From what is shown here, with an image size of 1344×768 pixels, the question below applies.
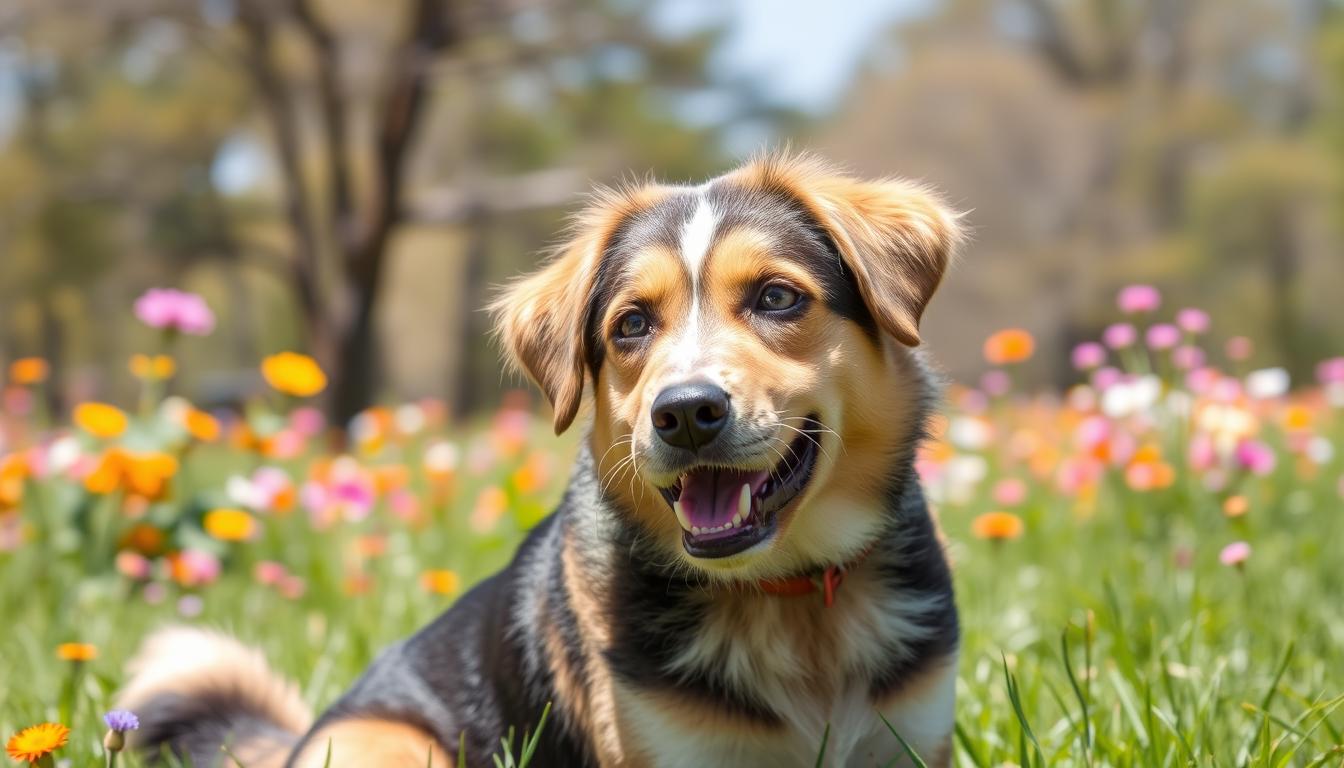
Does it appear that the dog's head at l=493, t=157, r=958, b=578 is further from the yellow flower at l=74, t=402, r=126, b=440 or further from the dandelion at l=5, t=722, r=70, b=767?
the yellow flower at l=74, t=402, r=126, b=440

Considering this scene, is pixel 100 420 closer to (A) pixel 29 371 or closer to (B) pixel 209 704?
(A) pixel 29 371

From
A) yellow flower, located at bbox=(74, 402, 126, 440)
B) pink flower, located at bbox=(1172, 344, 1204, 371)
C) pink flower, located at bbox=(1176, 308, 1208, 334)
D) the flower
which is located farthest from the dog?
pink flower, located at bbox=(1172, 344, 1204, 371)

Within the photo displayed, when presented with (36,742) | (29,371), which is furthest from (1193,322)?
(29,371)

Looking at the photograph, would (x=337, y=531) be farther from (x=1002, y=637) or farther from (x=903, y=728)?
(x=903, y=728)

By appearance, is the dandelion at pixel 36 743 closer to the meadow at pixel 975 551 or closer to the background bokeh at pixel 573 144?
the meadow at pixel 975 551

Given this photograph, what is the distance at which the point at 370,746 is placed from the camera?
291 cm

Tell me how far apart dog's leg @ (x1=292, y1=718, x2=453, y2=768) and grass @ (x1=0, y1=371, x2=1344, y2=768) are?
213mm

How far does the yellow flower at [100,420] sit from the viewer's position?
4.79 metres

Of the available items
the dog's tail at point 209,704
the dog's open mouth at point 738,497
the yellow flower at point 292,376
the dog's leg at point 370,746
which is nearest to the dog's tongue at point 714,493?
the dog's open mouth at point 738,497

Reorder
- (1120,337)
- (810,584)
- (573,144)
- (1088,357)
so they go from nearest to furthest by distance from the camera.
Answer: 1. (810,584)
2. (1120,337)
3. (1088,357)
4. (573,144)

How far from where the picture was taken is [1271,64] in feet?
84.4

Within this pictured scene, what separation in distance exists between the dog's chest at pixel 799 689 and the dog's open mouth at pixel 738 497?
27 centimetres

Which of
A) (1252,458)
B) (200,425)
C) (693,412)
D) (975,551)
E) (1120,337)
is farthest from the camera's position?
(975,551)

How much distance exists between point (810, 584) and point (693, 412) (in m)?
0.62
